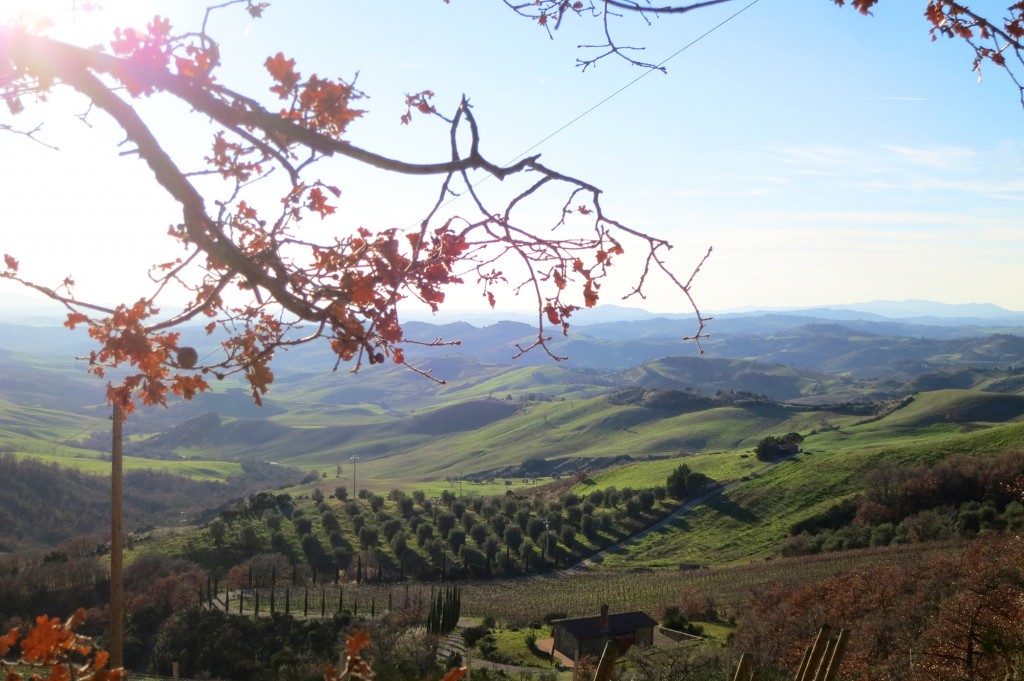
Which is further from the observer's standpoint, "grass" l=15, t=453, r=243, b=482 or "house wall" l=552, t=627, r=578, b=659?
"grass" l=15, t=453, r=243, b=482

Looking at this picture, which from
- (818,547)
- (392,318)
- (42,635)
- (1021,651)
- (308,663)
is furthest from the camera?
(818,547)

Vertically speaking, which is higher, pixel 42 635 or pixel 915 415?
pixel 42 635

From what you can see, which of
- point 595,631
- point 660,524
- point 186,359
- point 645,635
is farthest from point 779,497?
point 186,359

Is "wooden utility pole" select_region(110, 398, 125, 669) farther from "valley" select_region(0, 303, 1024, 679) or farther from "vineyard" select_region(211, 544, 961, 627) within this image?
"vineyard" select_region(211, 544, 961, 627)

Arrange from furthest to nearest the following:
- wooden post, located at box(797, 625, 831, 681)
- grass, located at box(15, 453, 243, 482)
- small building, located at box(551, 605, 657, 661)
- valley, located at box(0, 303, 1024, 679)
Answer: grass, located at box(15, 453, 243, 482), valley, located at box(0, 303, 1024, 679), small building, located at box(551, 605, 657, 661), wooden post, located at box(797, 625, 831, 681)

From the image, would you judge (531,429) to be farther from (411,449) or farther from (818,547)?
(818,547)

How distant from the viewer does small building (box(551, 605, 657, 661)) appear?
1097 inches

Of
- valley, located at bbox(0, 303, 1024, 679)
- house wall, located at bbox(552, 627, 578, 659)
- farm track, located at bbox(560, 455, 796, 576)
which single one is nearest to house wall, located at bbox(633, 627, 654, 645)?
house wall, located at bbox(552, 627, 578, 659)

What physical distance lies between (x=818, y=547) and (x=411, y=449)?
334 ft

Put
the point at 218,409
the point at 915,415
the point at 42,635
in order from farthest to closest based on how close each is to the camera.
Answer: the point at 218,409, the point at 915,415, the point at 42,635

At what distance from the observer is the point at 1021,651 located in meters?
10.8

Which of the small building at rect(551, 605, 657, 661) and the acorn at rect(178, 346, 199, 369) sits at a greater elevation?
the acorn at rect(178, 346, 199, 369)

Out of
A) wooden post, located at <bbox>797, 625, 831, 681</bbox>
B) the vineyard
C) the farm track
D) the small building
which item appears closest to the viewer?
wooden post, located at <bbox>797, 625, 831, 681</bbox>

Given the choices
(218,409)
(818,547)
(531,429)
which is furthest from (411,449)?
(818,547)
